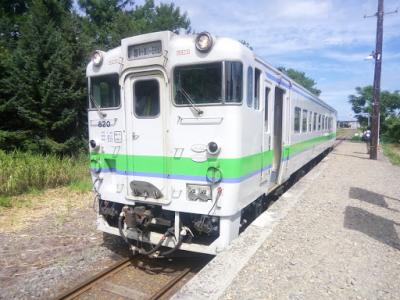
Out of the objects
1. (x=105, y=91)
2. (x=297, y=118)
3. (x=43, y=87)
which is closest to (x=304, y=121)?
(x=297, y=118)

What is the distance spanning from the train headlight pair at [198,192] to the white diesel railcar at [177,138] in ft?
0.05

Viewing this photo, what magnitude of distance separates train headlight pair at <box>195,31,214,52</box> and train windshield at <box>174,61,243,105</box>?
8.7 inches

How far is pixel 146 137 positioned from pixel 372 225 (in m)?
4.45

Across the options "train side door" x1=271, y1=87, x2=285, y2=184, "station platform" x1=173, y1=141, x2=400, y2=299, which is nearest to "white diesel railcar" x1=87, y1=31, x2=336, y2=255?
"station platform" x1=173, y1=141, x2=400, y2=299

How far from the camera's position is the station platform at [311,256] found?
157 inches

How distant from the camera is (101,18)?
90.6 ft

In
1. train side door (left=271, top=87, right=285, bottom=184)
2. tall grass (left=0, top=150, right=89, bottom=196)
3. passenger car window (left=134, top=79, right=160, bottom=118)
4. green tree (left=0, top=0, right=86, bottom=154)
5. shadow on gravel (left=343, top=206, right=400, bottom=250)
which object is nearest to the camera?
passenger car window (left=134, top=79, right=160, bottom=118)

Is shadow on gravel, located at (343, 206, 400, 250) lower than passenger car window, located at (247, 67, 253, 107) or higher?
lower

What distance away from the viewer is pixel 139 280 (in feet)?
16.9

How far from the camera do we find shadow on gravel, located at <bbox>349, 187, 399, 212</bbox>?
27.5 feet

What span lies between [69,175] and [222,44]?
814 centimetres

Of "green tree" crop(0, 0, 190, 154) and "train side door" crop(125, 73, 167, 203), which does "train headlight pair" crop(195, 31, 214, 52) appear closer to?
"train side door" crop(125, 73, 167, 203)

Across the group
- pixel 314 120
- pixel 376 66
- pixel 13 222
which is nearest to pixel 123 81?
pixel 13 222

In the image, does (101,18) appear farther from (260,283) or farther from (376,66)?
(260,283)
